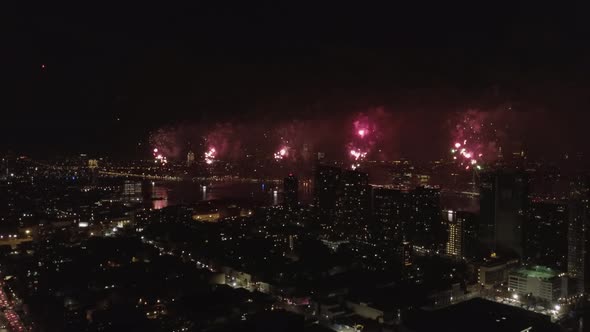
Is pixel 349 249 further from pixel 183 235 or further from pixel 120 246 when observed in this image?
pixel 120 246

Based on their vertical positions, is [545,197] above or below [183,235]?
above

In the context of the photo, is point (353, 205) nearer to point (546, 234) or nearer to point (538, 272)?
point (546, 234)

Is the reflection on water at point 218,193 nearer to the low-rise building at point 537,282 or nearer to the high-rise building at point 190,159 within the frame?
the high-rise building at point 190,159

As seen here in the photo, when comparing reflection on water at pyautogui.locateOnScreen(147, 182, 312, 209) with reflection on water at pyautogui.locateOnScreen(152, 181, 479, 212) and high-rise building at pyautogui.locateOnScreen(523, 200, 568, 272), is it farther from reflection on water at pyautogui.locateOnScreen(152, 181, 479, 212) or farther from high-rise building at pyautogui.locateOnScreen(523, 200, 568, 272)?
high-rise building at pyautogui.locateOnScreen(523, 200, 568, 272)

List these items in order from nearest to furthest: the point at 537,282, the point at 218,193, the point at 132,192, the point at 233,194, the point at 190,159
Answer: the point at 537,282, the point at 132,192, the point at 233,194, the point at 218,193, the point at 190,159

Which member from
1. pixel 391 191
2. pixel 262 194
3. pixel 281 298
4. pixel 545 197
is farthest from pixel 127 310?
pixel 262 194

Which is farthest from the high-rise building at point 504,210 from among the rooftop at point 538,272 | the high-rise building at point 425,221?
the rooftop at point 538,272

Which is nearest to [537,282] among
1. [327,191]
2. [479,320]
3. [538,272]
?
[538,272]
